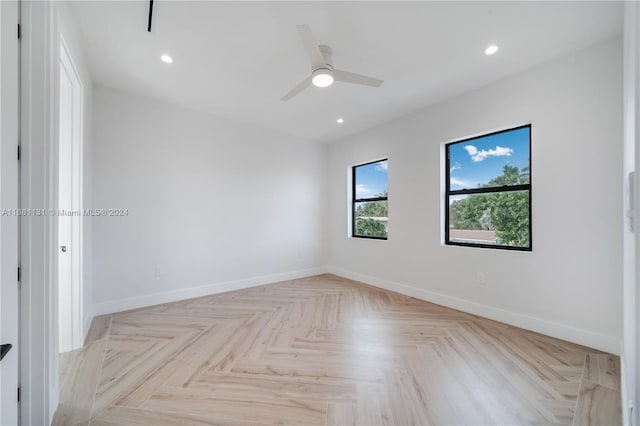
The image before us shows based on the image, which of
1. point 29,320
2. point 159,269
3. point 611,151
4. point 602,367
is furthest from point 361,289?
point 29,320

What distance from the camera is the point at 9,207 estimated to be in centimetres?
106

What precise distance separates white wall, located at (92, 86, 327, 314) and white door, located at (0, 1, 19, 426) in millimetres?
2253

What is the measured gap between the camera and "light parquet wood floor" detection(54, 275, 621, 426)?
1.54 metres

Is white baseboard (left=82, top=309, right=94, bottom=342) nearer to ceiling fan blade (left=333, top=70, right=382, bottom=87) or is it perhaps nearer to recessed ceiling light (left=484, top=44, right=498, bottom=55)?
ceiling fan blade (left=333, top=70, right=382, bottom=87)

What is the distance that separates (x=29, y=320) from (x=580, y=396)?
3196 mm

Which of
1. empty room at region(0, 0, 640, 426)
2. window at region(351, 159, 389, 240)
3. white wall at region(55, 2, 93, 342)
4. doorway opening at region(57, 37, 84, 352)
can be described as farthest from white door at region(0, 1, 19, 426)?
window at region(351, 159, 389, 240)

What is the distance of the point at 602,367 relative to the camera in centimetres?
197

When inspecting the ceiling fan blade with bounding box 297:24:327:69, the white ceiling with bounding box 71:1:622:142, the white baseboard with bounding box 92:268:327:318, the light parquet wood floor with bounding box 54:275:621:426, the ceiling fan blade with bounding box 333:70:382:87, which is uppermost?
the white ceiling with bounding box 71:1:622:142

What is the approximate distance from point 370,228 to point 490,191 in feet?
6.57

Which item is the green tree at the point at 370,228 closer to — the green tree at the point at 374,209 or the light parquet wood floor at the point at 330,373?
the green tree at the point at 374,209

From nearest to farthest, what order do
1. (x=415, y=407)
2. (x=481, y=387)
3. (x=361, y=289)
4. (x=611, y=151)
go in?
(x=415, y=407) → (x=481, y=387) → (x=611, y=151) → (x=361, y=289)

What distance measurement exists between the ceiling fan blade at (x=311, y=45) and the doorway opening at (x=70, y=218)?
1.96m

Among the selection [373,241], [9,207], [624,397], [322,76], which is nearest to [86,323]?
[9,207]

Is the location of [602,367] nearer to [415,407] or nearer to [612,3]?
[415,407]
